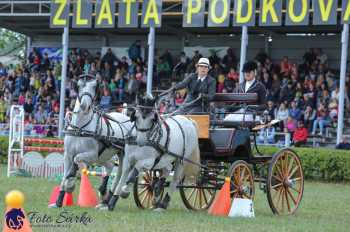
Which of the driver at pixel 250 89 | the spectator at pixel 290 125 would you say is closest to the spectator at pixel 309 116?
the spectator at pixel 290 125

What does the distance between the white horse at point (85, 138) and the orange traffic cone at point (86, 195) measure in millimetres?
246

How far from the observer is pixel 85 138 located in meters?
11.8

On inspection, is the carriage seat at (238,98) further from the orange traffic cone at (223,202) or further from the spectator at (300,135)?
the spectator at (300,135)

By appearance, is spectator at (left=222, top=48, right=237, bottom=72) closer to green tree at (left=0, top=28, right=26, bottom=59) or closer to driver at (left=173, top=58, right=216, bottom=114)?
driver at (left=173, top=58, right=216, bottom=114)

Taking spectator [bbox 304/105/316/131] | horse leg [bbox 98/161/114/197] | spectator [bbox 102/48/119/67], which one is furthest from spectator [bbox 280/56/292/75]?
horse leg [bbox 98/161/114/197]

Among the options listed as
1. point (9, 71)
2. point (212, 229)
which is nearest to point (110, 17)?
point (9, 71)

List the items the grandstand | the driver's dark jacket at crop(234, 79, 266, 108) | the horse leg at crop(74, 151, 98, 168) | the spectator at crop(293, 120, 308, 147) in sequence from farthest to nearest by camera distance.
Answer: the grandstand, the spectator at crop(293, 120, 308, 147), the driver's dark jacket at crop(234, 79, 266, 108), the horse leg at crop(74, 151, 98, 168)

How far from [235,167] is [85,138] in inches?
89.8

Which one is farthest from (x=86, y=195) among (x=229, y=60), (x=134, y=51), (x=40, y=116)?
(x=134, y=51)

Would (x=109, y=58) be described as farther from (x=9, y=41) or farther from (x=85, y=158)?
(x=9, y=41)

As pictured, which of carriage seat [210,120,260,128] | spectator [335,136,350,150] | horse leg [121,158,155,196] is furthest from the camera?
spectator [335,136,350,150]

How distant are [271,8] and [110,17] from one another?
5.23m

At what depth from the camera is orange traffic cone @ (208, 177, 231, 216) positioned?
11.2 metres

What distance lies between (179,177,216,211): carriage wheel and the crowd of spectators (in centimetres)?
729
